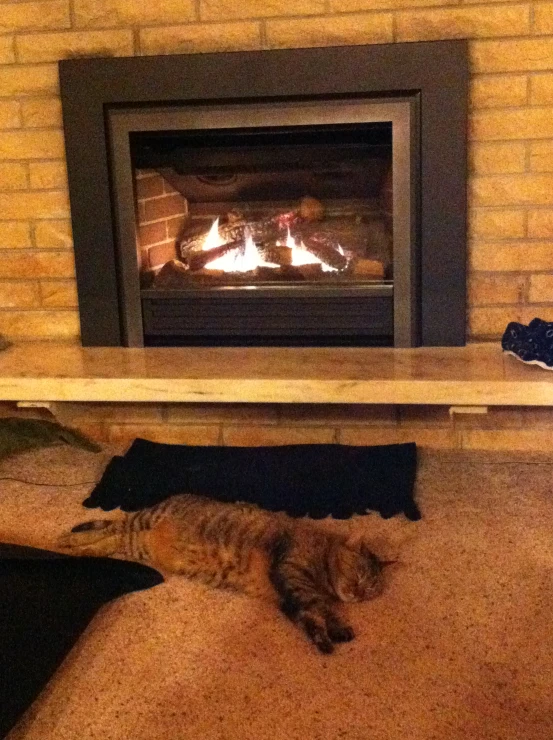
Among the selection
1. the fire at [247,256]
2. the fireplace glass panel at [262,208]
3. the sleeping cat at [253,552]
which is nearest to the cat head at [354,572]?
the sleeping cat at [253,552]

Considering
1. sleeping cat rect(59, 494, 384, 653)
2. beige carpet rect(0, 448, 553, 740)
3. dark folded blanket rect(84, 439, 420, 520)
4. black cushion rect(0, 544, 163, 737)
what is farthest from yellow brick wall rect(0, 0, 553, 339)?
black cushion rect(0, 544, 163, 737)

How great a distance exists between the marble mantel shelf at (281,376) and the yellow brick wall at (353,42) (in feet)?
0.80

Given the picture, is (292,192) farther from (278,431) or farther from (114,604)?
(114,604)

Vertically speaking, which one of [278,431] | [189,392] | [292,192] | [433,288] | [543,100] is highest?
[543,100]

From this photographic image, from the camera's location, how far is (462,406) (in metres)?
1.92

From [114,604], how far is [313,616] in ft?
1.23

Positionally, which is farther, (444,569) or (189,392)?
(189,392)

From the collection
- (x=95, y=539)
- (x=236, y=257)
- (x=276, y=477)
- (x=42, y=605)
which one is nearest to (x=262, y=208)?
(x=236, y=257)

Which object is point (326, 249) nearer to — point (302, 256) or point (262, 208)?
point (302, 256)

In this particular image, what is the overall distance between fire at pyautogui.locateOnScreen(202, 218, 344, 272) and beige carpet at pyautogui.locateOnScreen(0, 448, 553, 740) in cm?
82

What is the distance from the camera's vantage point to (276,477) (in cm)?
205

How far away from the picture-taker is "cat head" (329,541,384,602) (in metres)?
1.52

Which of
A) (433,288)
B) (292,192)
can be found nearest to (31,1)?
(292,192)

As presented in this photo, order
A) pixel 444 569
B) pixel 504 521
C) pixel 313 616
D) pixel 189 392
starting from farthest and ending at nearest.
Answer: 1. pixel 189 392
2. pixel 504 521
3. pixel 444 569
4. pixel 313 616
